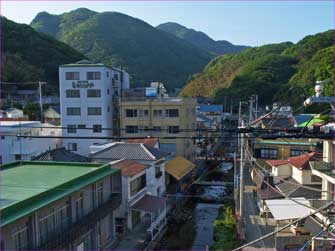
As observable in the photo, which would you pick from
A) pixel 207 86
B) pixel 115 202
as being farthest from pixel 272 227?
pixel 207 86

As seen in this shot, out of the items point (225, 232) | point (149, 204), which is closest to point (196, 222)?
point (225, 232)

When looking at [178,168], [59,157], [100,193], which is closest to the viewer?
[100,193]

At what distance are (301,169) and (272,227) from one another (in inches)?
129

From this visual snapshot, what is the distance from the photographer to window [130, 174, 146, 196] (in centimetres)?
1670

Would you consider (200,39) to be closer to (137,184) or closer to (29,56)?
(29,56)

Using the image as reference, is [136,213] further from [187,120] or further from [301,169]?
[187,120]

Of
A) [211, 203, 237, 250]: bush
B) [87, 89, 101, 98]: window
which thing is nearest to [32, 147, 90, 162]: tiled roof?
[211, 203, 237, 250]: bush

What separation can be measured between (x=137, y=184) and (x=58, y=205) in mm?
6439

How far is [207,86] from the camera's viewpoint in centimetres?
8300

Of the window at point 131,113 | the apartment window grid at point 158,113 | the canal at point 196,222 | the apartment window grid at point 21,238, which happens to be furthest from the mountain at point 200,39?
the apartment window grid at point 21,238

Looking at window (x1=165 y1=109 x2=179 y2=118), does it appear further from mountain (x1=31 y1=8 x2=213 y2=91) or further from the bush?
mountain (x1=31 y1=8 x2=213 y2=91)

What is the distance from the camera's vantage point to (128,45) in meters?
91.8

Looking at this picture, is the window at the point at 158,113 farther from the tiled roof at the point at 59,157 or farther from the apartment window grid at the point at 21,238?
the apartment window grid at the point at 21,238

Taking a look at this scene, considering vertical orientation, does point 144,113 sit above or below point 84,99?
below
